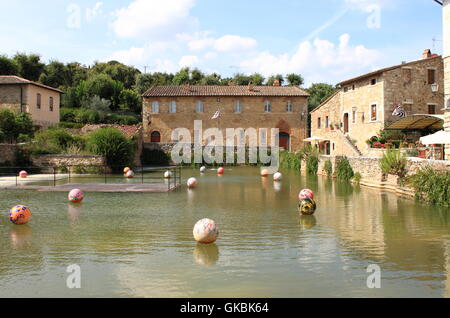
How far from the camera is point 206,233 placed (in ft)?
30.6

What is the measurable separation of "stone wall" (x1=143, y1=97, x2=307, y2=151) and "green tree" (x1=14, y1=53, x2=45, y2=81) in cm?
2478

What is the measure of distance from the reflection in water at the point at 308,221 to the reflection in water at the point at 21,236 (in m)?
6.83

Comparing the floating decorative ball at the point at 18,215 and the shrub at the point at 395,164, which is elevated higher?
the shrub at the point at 395,164

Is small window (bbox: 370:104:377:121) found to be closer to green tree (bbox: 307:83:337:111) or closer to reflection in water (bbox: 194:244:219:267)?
reflection in water (bbox: 194:244:219:267)

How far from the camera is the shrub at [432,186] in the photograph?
49.6ft

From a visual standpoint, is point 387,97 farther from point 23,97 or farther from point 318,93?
point 318,93

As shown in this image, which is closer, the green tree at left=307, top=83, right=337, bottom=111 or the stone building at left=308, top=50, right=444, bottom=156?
the stone building at left=308, top=50, right=444, bottom=156

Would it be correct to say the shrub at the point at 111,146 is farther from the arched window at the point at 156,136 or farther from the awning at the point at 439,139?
the awning at the point at 439,139

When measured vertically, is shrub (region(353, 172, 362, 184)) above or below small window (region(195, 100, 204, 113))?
below

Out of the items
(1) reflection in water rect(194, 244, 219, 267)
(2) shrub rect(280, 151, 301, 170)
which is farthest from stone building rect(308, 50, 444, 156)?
(1) reflection in water rect(194, 244, 219, 267)

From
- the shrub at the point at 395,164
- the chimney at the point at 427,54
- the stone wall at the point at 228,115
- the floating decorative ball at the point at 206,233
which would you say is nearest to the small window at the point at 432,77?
the chimney at the point at 427,54

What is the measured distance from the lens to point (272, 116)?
49.1m

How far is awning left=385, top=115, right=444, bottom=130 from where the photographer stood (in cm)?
2795
